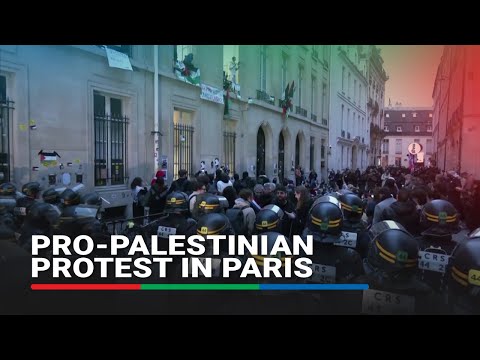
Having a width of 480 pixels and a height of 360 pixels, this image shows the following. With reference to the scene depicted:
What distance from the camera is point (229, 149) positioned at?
14.2 meters

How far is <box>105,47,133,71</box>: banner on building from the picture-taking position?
27.9 ft

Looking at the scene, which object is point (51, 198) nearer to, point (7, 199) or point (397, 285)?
point (7, 199)

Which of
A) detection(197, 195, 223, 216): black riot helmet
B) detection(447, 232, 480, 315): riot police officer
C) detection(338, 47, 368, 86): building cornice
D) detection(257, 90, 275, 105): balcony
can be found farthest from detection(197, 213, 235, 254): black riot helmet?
detection(338, 47, 368, 86): building cornice

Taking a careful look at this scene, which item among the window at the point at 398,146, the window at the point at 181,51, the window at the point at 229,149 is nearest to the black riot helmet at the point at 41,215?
the window at the point at 181,51

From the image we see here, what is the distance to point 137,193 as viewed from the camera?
8039 millimetres

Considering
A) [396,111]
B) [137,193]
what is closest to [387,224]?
[137,193]

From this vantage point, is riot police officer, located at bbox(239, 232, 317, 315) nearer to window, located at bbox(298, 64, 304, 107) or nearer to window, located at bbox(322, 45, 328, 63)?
window, located at bbox(298, 64, 304, 107)

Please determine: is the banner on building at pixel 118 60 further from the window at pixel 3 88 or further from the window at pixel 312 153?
the window at pixel 312 153

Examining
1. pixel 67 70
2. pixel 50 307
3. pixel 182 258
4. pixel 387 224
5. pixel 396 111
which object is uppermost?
pixel 396 111

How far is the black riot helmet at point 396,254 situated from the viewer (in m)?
2.59

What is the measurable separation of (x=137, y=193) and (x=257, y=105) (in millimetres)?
8677

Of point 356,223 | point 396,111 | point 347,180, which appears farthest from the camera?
point 396,111

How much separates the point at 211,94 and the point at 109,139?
424 cm

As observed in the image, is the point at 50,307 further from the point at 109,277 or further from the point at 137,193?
the point at 137,193
